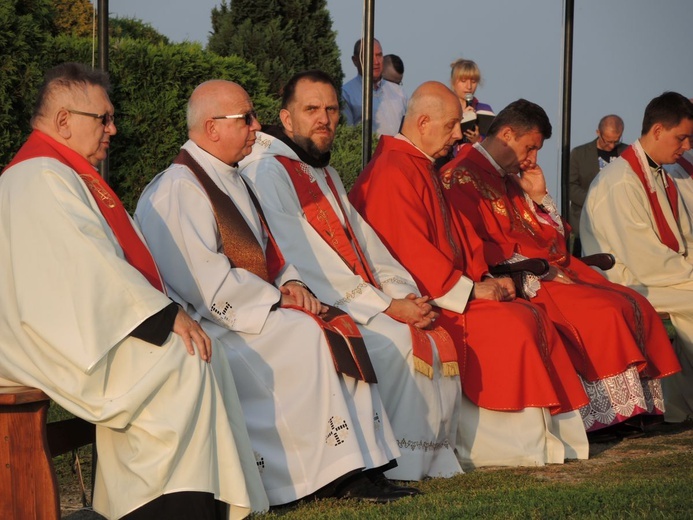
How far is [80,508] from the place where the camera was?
584 cm

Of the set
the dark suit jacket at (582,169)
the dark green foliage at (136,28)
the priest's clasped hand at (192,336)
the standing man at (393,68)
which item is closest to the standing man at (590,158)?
the dark suit jacket at (582,169)

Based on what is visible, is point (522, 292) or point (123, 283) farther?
point (522, 292)

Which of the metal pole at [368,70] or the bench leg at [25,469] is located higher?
the metal pole at [368,70]

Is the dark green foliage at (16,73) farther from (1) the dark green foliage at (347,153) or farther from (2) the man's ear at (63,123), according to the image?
(1) the dark green foliage at (347,153)

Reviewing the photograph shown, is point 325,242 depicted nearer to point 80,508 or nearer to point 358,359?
point 358,359

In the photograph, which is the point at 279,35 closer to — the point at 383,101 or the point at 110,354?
the point at 383,101

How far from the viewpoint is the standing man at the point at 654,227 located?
8.84 meters

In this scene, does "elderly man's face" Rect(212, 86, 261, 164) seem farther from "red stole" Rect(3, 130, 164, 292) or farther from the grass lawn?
the grass lawn

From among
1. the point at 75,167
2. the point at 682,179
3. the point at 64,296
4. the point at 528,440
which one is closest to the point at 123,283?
the point at 64,296

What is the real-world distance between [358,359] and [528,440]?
5.32ft

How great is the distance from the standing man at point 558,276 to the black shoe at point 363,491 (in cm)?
244

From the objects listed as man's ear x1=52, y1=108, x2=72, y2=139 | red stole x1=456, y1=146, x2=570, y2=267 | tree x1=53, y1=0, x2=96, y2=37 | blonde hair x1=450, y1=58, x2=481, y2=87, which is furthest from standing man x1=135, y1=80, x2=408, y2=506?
tree x1=53, y1=0, x2=96, y2=37

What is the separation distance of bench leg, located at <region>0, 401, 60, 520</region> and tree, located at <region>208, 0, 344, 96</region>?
6.87m

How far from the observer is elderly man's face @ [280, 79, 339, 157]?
700 centimetres
